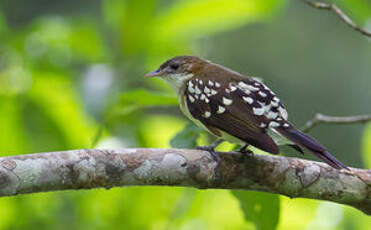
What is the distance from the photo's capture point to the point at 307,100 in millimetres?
9023

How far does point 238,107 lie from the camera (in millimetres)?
3588

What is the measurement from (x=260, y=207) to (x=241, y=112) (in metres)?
0.58

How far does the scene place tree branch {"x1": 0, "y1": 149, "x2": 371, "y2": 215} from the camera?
2.81m

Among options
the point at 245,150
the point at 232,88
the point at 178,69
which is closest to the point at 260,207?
the point at 245,150

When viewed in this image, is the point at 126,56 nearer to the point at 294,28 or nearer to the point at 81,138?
the point at 81,138

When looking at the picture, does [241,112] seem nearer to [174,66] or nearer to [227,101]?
[227,101]

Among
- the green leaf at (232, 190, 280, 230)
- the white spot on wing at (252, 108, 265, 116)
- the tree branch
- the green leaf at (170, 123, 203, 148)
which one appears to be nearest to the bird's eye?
the green leaf at (170, 123, 203, 148)

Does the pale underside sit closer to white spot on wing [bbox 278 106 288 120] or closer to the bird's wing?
the bird's wing

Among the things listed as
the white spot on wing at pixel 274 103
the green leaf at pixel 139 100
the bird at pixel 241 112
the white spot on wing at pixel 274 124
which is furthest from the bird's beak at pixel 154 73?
the white spot on wing at pixel 274 124

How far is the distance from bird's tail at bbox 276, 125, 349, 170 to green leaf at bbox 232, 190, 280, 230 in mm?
327

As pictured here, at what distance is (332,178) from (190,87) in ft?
3.80

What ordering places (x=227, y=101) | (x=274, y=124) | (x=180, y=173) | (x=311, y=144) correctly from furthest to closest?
(x=227, y=101) → (x=274, y=124) → (x=311, y=144) → (x=180, y=173)

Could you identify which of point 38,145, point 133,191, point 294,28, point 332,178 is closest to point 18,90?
point 38,145

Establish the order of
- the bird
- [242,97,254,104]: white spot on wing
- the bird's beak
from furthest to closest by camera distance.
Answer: the bird's beak → [242,97,254,104]: white spot on wing → the bird
